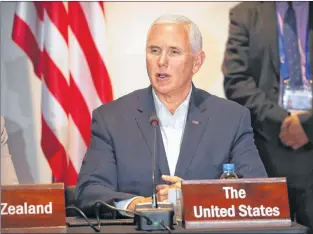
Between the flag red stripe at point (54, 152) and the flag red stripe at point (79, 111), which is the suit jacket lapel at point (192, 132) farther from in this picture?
the flag red stripe at point (54, 152)

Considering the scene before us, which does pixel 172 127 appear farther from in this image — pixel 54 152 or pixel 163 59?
pixel 54 152

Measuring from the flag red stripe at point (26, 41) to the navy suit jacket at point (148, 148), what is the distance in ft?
2.44

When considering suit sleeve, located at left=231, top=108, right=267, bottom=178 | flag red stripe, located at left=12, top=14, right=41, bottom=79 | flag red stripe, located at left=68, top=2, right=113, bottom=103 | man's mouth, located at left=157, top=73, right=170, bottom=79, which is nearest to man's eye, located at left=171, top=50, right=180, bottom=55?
man's mouth, located at left=157, top=73, right=170, bottom=79

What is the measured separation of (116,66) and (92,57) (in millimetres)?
151

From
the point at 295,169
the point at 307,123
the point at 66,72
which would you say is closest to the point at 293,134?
the point at 307,123

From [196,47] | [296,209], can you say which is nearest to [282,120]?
[296,209]

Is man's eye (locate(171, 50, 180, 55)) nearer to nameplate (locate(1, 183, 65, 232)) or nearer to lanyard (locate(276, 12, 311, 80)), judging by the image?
lanyard (locate(276, 12, 311, 80))

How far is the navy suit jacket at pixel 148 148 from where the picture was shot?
2.95 m

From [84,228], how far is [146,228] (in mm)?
216

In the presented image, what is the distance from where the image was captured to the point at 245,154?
9.86 ft

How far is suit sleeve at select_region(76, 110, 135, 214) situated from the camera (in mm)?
2713

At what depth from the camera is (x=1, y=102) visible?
3656 mm

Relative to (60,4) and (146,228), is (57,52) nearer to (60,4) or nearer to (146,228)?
(60,4)

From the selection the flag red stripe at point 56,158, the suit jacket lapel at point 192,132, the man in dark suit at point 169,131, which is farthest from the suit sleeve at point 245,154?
the flag red stripe at point 56,158
